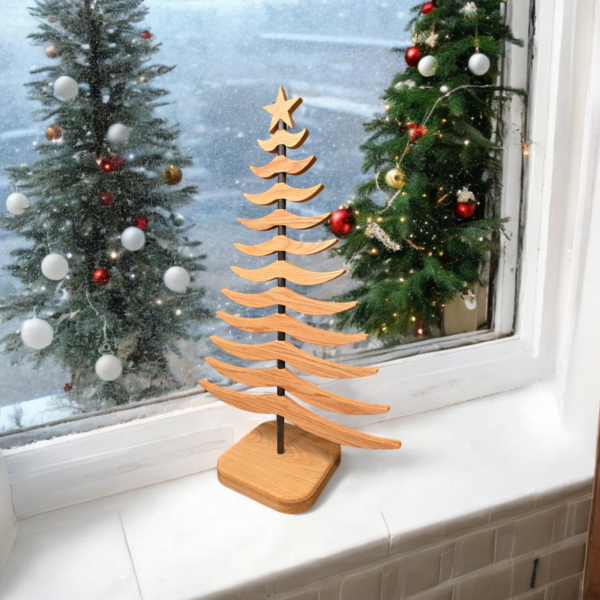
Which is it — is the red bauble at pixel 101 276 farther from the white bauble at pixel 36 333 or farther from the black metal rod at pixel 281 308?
the black metal rod at pixel 281 308

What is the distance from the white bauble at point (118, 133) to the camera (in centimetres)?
94

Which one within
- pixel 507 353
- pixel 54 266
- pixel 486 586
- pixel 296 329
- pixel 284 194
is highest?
pixel 284 194

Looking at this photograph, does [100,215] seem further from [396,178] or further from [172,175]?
[396,178]

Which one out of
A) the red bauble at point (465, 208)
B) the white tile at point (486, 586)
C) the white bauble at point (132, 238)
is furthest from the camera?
the red bauble at point (465, 208)

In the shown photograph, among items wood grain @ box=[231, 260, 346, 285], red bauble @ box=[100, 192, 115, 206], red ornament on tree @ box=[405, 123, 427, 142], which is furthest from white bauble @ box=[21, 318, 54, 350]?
red ornament on tree @ box=[405, 123, 427, 142]

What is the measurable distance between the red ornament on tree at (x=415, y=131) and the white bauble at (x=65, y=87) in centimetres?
58

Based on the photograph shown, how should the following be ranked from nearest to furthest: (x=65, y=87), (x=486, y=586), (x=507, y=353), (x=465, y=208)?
(x=65, y=87) < (x=486, y=586) < (x=465, y=208) < (x=507, y=353)

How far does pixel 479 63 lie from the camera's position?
1.10 meters

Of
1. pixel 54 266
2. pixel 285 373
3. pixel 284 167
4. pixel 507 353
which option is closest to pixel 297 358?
pixel 285 373

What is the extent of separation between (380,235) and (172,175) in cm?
40

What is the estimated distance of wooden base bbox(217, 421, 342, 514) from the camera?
99cm

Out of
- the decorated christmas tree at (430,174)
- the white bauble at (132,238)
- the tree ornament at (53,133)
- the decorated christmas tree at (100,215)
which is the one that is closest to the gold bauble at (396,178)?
the decorated christmas tree at (430,174)

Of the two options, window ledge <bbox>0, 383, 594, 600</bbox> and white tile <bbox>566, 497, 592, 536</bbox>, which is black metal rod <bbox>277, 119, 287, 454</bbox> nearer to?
window ledge <bbox>0, 383, 594, 600</bbox>

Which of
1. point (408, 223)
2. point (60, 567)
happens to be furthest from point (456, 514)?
point (60, 567)
